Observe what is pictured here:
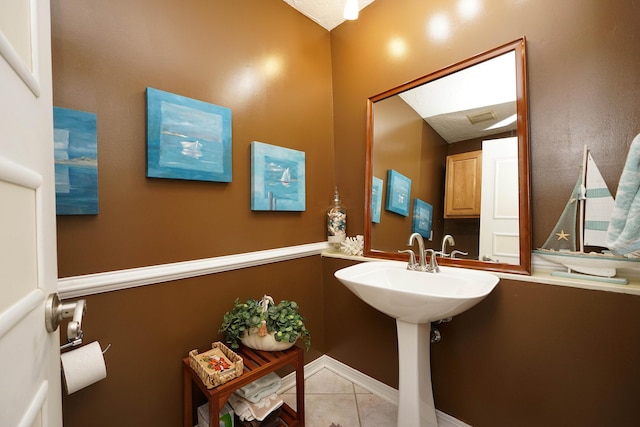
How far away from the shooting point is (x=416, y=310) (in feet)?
3.35

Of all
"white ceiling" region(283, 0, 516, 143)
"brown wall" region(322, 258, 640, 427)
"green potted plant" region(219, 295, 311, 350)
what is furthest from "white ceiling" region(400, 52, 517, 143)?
"green potted plant" region(219, 295, 311, 350)

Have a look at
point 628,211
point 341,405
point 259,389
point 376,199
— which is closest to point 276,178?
point 376,199

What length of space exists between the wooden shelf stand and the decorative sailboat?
4.05 feet

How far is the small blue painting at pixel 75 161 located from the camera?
94cm

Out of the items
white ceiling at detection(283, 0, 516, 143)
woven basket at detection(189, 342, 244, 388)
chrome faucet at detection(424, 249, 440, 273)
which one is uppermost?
white ceiling at detection(283, 0, 516, 143)

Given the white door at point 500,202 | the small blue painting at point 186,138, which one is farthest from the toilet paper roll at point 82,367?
the white door at point 500,202

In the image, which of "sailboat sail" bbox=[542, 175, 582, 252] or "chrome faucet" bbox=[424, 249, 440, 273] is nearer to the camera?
"sailboat sail" bbox=[542, 175, 582, 252]

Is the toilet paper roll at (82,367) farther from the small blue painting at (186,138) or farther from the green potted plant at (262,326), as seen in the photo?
the small blue painting at (186,138)

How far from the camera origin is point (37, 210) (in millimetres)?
511

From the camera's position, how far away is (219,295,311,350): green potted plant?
1230 millimetres

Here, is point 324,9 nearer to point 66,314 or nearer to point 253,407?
point 66,314

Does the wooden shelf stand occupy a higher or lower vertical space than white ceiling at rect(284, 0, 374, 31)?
lower

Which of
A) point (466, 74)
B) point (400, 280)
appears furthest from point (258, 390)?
point (466, 74)

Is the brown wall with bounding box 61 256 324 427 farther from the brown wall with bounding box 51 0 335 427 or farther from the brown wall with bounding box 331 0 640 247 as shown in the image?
the brown wall with bounding box 331 0 640 247
